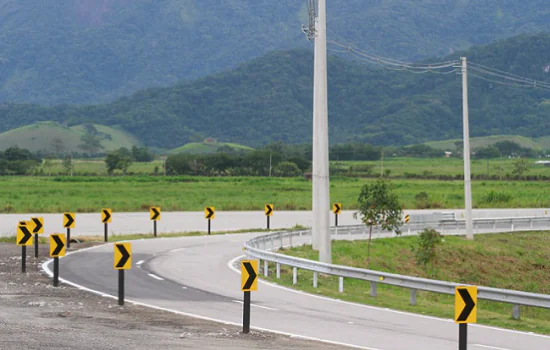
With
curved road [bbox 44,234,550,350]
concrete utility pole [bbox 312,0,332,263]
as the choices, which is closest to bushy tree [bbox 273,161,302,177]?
curved road [bbox 44,234,550,350]

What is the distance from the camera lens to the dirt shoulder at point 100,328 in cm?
1366

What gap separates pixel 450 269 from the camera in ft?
123

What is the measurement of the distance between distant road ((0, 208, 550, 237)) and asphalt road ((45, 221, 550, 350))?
574 inches

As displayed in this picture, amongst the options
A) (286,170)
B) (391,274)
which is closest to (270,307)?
(391,274)

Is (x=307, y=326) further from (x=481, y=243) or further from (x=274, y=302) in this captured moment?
(x=481, y=243)

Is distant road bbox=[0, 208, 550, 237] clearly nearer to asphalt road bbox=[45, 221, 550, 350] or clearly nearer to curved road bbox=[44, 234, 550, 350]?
curved road bbox=[44, 234, 550, 350]

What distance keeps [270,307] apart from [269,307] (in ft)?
0.07

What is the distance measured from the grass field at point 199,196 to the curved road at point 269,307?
31.1 metres

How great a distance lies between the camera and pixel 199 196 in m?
79.3

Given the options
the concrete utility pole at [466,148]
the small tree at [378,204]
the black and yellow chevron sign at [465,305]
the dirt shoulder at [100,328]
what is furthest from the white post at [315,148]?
the black and yellow chevron sign at [465,305]

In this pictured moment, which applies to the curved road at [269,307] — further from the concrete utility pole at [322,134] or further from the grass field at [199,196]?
the grass field at [199,196]

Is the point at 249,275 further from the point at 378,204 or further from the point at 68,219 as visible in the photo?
the point at 378,204

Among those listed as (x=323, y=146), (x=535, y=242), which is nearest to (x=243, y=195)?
(x=535, y=242)

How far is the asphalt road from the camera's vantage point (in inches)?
601
